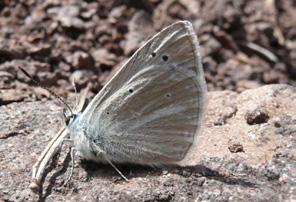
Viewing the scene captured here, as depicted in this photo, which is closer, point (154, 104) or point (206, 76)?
point (154, 104)

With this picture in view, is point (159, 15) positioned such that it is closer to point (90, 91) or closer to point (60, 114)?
point (90, 91)

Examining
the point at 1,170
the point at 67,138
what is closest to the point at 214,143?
the point at 67,138

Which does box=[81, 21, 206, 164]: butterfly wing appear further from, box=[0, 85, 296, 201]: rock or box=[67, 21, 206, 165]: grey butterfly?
box=[0, 85, 296, 201]: rock

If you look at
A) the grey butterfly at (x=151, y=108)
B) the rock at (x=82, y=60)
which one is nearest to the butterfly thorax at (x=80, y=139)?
the grey butterfly at (x=151, y=108)

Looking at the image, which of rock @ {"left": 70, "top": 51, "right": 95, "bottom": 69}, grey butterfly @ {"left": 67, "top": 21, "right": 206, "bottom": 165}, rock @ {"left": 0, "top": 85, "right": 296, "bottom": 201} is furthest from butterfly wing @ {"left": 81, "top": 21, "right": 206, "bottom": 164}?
rock @ {"left": 70, "top": 51, "right": 95, "bottom": 69}

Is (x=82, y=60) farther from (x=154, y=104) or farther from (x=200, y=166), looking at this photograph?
(x=200, y=166)

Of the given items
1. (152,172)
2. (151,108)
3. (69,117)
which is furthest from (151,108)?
(69,117)
